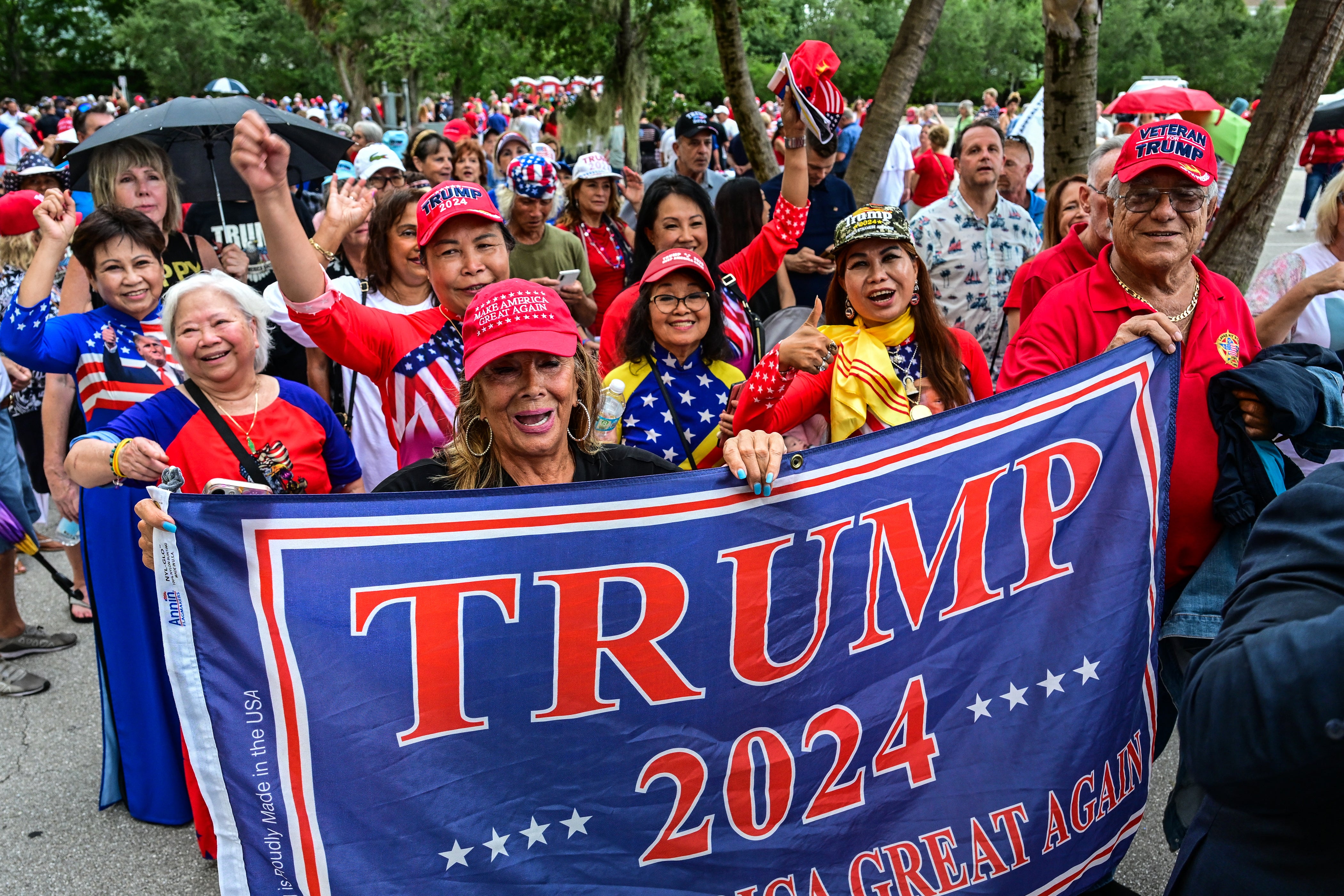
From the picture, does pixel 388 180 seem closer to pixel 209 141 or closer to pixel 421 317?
pixel 209 141

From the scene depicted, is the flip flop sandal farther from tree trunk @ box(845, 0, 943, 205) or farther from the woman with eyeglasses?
tree trunk @ box(845, 0, 943, 205)

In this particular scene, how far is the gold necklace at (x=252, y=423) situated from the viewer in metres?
3.27

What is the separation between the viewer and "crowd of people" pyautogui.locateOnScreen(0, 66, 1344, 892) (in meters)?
2.72

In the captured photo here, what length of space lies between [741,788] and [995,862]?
70 cm

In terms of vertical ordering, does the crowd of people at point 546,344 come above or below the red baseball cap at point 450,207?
below

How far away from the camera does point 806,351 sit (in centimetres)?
297

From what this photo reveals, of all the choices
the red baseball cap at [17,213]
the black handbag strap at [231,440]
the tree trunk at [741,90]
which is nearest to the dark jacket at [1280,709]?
the black handbag strap at [231,440]

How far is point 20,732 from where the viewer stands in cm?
430

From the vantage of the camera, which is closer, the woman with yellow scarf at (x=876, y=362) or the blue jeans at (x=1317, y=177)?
the woman with yellow scarf at (x=876, y=362)

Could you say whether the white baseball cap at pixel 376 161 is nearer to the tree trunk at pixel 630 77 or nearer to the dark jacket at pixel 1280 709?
the dark jacket at pixel 1280 709

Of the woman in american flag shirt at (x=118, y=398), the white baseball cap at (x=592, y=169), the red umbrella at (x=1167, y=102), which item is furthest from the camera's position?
the red umbrella at (x=1167, y=102)

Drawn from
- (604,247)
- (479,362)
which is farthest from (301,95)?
(479,362)

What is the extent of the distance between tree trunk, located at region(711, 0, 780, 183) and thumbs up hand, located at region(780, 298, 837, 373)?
5.10 meters

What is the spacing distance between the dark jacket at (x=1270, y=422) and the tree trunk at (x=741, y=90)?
5.43 m
